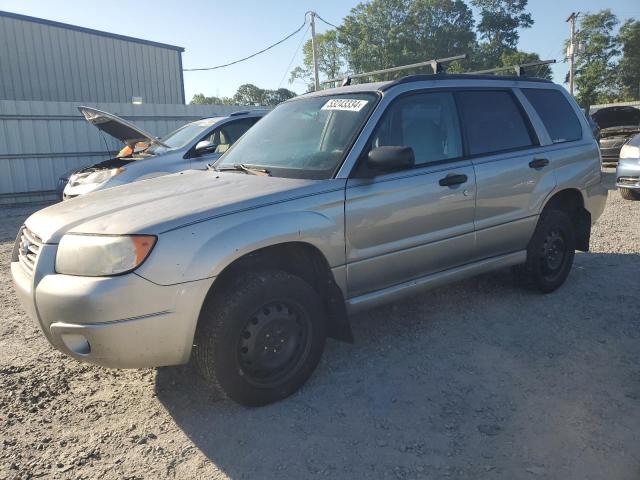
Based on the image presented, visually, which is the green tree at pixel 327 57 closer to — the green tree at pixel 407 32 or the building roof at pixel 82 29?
the green tree at pixel 407 32

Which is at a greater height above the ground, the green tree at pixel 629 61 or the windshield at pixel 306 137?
the green tree at pixel 629 61

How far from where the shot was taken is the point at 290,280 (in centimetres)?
291

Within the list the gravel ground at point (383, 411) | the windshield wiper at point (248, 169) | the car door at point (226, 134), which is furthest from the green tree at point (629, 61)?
the windshield wiper at point (248, 169)

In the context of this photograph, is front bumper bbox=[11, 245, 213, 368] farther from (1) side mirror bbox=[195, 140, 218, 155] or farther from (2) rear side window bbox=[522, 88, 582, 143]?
(1) side mirror bbox=[195, 140, 218, 155]

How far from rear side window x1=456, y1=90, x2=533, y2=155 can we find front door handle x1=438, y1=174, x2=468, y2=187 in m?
0.30

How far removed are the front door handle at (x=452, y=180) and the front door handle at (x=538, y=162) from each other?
0.84 m

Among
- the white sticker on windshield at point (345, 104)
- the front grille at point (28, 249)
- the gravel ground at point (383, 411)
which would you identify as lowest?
the gravel ground at point (383, 411)

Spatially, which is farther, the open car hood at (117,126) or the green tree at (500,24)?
the green tree at (500,24)

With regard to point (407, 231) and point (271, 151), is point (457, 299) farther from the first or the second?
point (271, 151)

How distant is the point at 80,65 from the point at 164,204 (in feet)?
59.8

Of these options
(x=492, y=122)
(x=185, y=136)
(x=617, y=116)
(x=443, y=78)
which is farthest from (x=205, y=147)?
(x=617, y=116)

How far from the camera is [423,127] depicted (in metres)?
3.74

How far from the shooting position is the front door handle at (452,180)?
3.59 meters

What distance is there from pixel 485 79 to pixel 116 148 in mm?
11732
